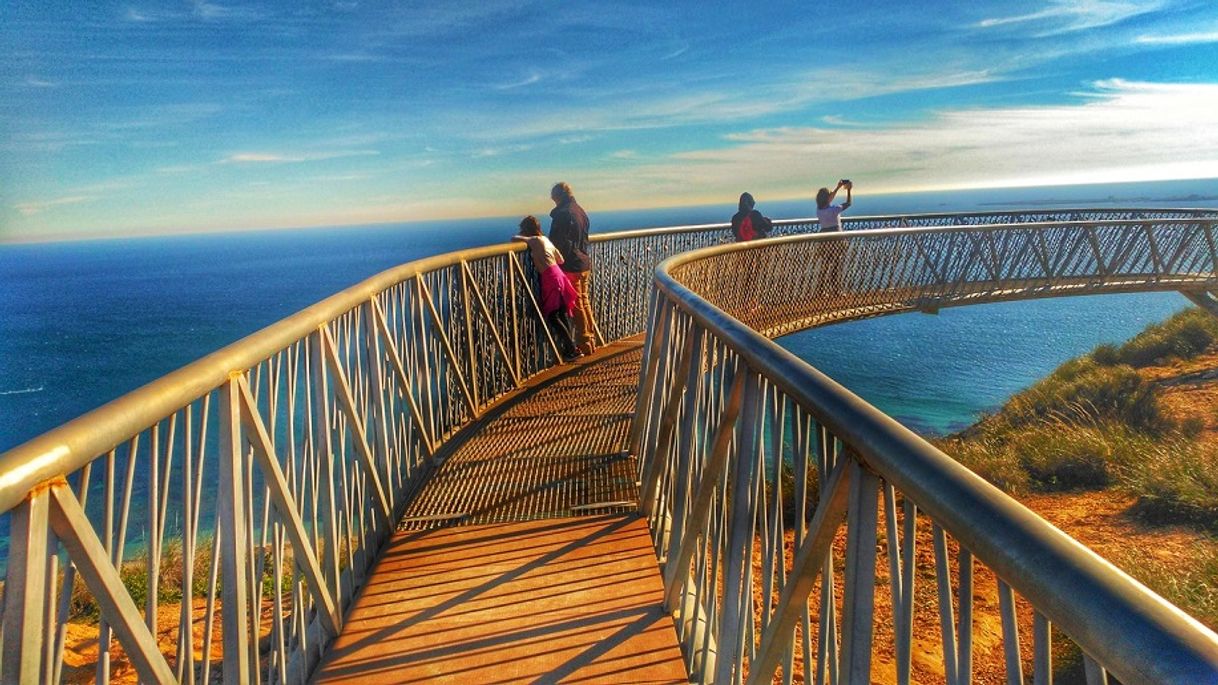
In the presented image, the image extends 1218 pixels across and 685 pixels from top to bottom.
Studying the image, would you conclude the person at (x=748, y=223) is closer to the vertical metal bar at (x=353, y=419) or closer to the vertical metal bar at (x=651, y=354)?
the vertical metal bar at (x=651, y=354)

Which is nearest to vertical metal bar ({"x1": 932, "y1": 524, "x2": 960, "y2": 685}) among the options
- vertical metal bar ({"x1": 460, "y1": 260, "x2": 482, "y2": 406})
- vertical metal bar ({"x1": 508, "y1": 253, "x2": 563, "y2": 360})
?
vertical metal bar ({"x1": 460, "y1": 260, "x2": 482, "y2": 406})

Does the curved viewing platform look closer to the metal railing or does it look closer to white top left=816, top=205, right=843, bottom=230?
the metal railing

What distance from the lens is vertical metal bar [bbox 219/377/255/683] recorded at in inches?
90.9

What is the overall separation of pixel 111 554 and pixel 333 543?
5.50 feet

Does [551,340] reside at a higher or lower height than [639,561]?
higher

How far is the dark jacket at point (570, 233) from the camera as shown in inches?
351

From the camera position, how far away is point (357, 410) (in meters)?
3.95

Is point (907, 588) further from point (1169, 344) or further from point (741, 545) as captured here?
point (1169, 344)

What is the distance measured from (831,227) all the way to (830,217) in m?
0.21

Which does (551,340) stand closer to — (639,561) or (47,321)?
(639,561)

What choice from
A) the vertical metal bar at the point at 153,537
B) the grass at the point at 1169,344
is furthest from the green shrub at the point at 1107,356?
the vertical metal bar at the point at 153,537

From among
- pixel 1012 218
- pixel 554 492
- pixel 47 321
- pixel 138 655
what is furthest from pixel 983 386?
pixel 47 321

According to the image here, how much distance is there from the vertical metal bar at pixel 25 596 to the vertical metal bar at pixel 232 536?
92cm

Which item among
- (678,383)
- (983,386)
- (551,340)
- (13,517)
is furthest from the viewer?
(983,386)
